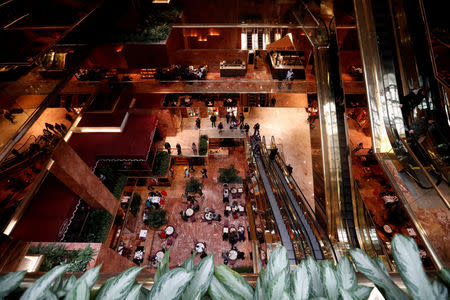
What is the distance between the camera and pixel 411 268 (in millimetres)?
873

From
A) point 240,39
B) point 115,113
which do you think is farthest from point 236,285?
point 240,39

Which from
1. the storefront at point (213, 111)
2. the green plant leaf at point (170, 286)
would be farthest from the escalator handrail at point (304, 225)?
the storefront at point (213, 111)

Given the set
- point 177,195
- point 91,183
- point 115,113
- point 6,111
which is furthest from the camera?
point 177,195

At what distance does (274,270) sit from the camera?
893 mm

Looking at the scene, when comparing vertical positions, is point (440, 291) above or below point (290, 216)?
below

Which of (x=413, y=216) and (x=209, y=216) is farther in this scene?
(x=209, y=216)

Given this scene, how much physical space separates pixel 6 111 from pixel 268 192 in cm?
884

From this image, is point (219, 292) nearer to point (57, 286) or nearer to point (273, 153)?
point (57, 286)

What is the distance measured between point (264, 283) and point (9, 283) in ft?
3.61

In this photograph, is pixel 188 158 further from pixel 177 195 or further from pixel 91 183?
pixel 91 183

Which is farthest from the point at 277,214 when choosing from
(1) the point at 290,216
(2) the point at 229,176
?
(2) the point at 229,176

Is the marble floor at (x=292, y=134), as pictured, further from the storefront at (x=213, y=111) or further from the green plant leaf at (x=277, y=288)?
the green plant leaf at (x=277, y=288)

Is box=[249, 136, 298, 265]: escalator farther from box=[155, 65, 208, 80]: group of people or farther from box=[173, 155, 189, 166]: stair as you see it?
box=[155, 65, 208, 80]: group of people

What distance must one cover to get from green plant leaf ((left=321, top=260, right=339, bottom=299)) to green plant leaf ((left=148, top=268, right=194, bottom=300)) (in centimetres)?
56
